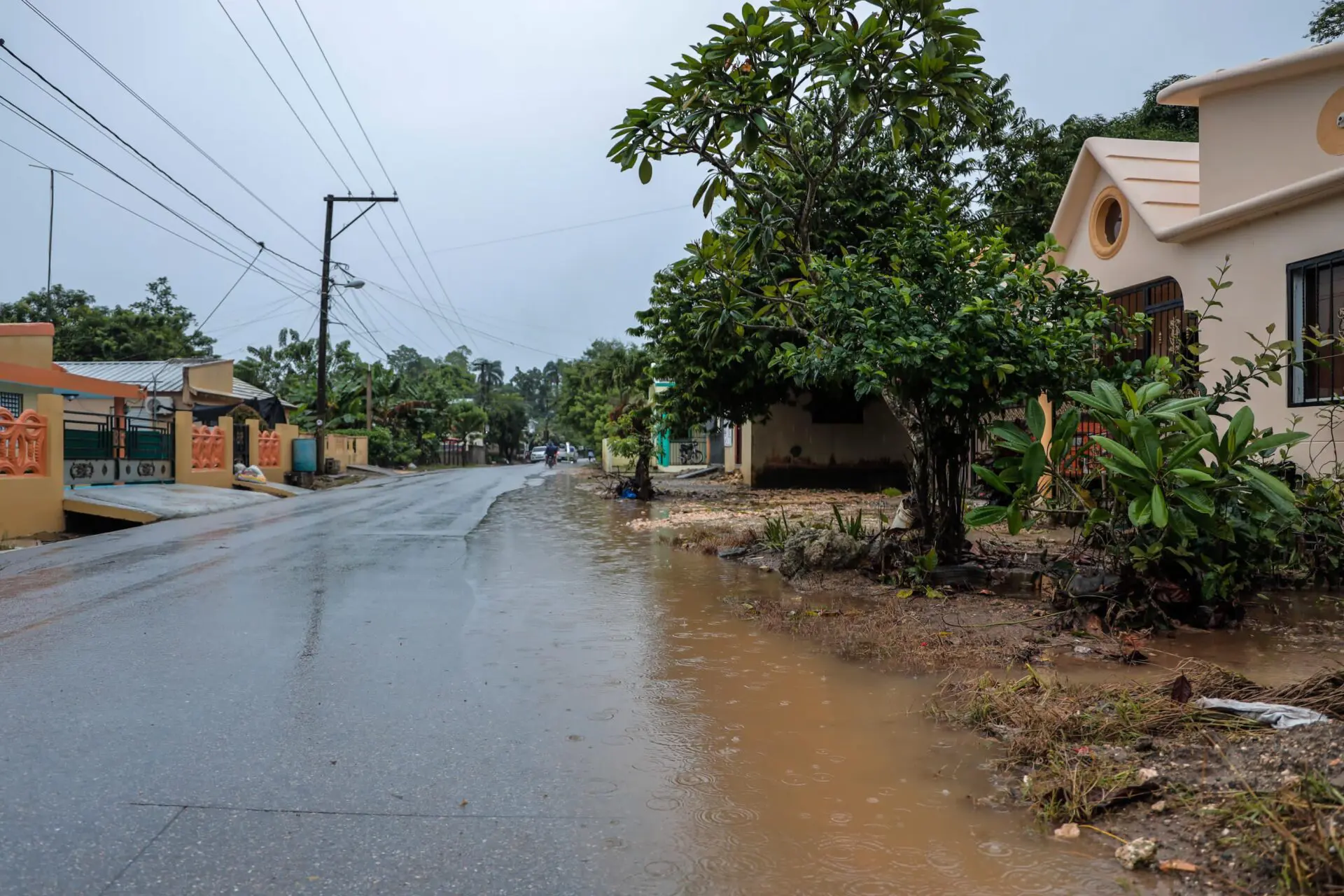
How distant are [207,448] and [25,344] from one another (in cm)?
517

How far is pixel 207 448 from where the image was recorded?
24.8 meters

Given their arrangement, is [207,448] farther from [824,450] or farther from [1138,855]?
[1138,855]

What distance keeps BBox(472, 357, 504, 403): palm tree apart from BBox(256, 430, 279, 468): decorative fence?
56084mm

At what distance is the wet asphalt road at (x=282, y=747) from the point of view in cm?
319

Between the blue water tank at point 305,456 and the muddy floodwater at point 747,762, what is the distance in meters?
26.7

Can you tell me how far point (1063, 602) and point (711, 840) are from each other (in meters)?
4.60

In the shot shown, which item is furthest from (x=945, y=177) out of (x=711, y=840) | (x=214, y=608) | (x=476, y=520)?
(x=711, y=840)

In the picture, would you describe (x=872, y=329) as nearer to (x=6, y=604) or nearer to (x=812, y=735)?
(x=812, y=735)

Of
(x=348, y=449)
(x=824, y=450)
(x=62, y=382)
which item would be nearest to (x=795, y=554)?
(x=824, y=450)

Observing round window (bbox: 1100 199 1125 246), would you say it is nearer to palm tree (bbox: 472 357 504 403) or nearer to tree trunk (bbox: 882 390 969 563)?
tree trunk (bbox: 882 390 969 563)

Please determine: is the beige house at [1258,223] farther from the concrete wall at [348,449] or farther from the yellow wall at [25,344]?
the concrete wall at [348,449]

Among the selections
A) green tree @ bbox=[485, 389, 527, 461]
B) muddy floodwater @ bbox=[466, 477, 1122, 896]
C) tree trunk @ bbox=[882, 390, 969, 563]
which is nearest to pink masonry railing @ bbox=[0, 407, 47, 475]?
muddy floodwater @ bbox=[466, 477, 1122, 896]

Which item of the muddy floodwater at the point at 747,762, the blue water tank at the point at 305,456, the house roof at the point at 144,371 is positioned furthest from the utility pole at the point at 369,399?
the muddy floodwater at the point at 747,762

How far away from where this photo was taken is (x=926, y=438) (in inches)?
336
